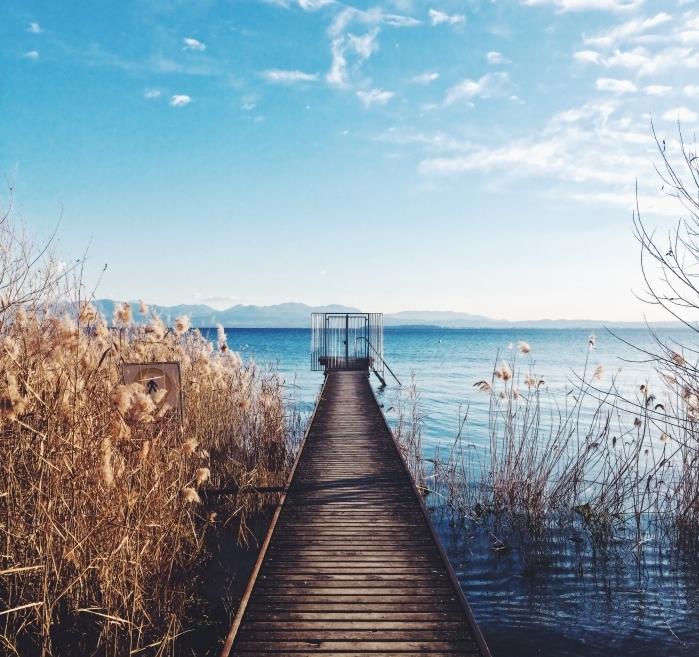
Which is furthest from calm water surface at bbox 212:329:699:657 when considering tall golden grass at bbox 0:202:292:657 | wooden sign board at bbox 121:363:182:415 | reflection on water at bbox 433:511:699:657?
wooden sign board at bbox 121:363:182:415

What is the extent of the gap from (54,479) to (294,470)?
3806mm

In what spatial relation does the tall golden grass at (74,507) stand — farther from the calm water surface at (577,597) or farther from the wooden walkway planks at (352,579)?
the calm water surface at (577,597)

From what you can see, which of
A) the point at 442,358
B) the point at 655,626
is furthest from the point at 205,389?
the point at 442,358

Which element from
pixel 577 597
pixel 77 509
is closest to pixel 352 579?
pixel 77 509

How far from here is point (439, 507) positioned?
27.9 ft

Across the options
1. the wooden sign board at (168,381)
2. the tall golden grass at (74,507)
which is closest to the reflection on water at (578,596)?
the tall golden grass at (74,507)

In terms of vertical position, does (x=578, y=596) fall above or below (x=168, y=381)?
below

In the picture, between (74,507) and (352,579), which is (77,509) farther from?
(352,579)

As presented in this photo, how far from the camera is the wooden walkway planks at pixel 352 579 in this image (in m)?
3.67

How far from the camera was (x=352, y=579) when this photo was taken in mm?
4500

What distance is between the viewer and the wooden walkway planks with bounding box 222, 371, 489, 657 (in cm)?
367

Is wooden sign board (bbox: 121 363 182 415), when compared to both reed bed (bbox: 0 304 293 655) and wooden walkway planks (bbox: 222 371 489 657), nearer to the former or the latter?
reed bed (bbox: 0 304 293 655)

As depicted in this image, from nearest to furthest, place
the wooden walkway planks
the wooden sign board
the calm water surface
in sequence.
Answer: the wooden walkway planks → the calm water surface → the wooden sign board

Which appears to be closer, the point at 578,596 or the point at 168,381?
the point at 578,596
